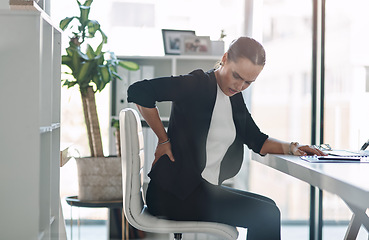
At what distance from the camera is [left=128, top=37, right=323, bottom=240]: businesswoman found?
1842 mm

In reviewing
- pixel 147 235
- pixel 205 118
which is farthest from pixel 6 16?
pixel 147 235

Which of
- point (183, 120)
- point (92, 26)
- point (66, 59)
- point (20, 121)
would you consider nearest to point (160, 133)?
point (183, 120)

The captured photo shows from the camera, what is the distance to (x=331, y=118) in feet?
11.6

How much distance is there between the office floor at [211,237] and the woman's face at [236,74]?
5.26ft

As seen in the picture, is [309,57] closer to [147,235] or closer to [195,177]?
[147,235]

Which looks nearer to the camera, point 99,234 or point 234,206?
point 234,206

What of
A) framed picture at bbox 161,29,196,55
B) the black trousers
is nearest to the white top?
the black trousers

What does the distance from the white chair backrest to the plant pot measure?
110 cm

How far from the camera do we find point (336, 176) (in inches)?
53.5

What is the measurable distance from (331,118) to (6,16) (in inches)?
95.3

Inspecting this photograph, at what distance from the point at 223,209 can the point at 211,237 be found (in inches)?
65.0

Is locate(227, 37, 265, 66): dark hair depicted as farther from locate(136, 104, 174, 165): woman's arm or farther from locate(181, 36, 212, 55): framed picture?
locate(181, 36, 212, 55): framed picture

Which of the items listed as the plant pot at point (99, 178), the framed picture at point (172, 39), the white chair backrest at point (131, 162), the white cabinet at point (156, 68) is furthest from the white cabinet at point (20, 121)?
the framed picture at point (172, 39)

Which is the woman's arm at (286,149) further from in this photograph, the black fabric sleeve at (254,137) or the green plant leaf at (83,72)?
the green plant leaf at (83,72)
